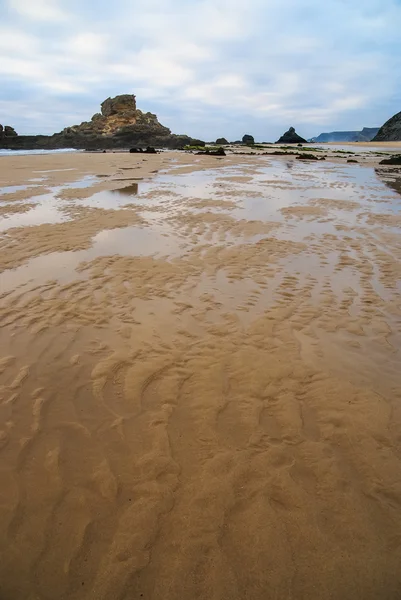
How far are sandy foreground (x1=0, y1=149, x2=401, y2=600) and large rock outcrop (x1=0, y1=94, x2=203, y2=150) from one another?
75314mm

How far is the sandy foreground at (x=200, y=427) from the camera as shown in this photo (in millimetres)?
1933

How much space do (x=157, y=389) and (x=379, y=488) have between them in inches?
75.5

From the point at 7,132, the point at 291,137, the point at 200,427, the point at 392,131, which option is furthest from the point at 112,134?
the point at 200,427

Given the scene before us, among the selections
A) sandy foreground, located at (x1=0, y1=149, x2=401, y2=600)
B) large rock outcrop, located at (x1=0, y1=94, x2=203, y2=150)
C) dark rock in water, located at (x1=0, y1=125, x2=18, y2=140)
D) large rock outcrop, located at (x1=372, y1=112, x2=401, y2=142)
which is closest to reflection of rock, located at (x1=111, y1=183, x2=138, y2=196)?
sandy foreground, located at (x1=0, y1=149, x2=401, y2=600)

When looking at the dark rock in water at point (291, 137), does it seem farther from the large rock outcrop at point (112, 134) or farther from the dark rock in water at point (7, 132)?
the dark rock in water at point (7, 132)

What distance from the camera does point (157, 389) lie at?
131 inches

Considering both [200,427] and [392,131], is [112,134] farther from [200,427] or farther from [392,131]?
[200,427]

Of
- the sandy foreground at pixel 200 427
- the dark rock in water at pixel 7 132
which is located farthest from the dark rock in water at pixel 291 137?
the sandy foreground at pixel 200 427

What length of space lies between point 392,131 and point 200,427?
12004 centimetres

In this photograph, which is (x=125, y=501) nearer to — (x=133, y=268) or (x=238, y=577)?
(x=238, y=577)

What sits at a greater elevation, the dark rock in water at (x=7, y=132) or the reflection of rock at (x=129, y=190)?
the dark rock in water at (x=7, y=132)

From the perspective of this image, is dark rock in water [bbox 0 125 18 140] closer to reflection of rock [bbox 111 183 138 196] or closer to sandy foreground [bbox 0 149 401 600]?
reflection of rock [bbox 111 183 138 196]

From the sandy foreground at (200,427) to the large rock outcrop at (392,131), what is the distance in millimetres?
111110

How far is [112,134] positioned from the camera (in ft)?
250
